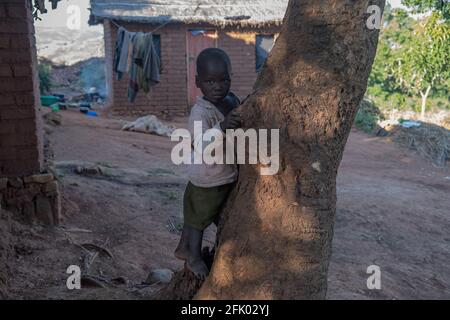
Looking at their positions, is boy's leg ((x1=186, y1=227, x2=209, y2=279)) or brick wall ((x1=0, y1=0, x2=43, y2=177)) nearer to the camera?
boy's leg ((x1=186, y1=227, x2=209, y2=279))

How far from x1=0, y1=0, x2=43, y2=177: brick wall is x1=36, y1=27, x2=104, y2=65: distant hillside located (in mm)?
19919

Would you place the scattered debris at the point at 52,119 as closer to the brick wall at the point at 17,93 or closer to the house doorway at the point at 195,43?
the house doorway at the point at 195,43

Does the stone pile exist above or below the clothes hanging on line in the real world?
below

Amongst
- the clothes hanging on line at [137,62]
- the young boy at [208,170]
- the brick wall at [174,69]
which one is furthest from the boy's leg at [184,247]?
the brick wall at [174,69]

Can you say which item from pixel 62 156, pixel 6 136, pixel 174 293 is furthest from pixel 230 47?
pixel 174 293

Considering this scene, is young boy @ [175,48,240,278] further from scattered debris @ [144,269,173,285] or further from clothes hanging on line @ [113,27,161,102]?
clothes hanging on line @ [113,27,161,102]

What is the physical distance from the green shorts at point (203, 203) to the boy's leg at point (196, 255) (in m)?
0.04

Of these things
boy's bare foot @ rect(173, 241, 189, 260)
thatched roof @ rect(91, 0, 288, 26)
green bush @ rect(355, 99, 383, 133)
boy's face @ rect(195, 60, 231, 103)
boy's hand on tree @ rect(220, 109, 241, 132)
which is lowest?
green bush @ rect(355, 99, 383, 133)

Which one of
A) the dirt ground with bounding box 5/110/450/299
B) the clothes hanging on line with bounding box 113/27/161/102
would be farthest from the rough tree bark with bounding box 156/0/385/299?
the clothes hanging on line with bounding box 113/27/161/102

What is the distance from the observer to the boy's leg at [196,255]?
2.38m

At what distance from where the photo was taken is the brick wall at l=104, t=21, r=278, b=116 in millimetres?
13867

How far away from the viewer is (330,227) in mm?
2160

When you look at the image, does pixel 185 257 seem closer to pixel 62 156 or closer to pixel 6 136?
pixel 6 136

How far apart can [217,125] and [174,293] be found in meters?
1.03
